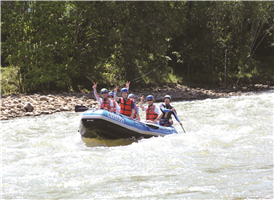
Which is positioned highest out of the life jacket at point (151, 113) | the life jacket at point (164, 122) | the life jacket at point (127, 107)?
the life jacket at point (127, 107)

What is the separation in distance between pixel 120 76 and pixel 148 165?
50.7ft

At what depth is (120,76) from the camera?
66.4 feet

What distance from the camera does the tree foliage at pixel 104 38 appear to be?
1645 centimetres

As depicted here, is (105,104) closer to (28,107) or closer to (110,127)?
(110,127)

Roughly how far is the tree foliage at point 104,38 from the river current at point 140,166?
29.0ft

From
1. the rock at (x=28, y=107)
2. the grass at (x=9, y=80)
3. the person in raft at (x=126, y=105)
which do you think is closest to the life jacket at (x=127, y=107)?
the person in raft at (x=126, y=105)

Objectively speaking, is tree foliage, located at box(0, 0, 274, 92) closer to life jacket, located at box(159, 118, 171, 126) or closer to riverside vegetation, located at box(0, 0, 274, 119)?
riverside vegetation, located at box(0, 0, 274, 119)

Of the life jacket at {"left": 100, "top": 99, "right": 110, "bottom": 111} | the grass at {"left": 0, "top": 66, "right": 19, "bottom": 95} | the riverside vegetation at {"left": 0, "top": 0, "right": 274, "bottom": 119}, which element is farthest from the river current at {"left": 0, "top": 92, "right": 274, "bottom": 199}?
the grass at {"left": 0, "top": 66, "right": 19, "bottom": 95}

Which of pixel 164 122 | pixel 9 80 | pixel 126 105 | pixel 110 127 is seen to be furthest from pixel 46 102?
pixel 110 127

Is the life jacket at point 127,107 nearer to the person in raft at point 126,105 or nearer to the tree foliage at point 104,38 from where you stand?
the person in raft at point 126,105

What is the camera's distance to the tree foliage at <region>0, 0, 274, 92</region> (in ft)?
54.0

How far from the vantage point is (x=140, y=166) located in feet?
16.4

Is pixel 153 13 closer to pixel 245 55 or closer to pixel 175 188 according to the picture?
pixel 245 55

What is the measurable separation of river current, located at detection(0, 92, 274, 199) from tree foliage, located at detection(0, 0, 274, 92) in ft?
29.0
